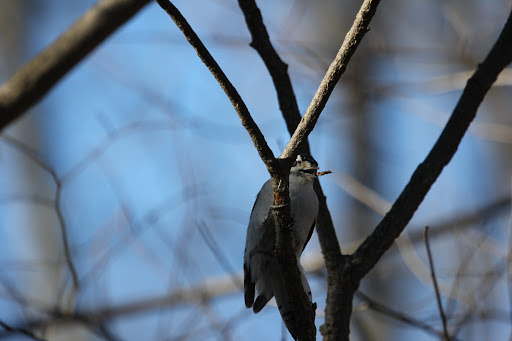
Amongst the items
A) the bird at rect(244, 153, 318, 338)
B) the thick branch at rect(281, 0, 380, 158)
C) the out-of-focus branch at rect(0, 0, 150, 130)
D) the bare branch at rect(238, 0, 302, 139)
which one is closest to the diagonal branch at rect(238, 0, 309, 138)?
the bare branch at rect(238, 0, 302, 139)

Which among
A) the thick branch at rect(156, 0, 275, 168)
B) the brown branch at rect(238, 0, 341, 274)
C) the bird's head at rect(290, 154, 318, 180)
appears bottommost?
the thick branch at rect(156, 0, 275, 168)

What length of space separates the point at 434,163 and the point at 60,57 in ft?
7.83

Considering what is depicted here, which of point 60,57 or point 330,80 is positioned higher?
point 60,57

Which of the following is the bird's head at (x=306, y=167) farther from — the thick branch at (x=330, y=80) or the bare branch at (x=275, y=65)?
the thick branch at (x=330, y=80)

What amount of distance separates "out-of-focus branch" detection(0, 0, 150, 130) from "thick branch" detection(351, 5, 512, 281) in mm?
2098

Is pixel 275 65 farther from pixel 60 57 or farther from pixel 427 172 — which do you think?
pixel 60 57

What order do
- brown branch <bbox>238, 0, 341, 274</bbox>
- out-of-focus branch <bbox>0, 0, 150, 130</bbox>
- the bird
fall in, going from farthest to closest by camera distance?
1. out-of-focus branch <bbox>0, 0, 150, 130</bbox>
2. brown branch <bbox>238, 0, 341, 274</bbox>
3. the bird

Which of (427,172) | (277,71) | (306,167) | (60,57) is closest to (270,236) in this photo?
(306,167)

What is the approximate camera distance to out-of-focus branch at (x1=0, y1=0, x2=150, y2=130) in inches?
138

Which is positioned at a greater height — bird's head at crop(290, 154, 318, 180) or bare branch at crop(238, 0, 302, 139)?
bare branch at crop(238, 0, 302, 139)

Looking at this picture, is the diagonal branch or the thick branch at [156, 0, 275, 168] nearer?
the thick branch at [156, 0, 275, 168]

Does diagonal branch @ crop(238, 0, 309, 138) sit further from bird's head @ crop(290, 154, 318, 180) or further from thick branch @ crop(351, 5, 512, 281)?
thick branch @ crop(351, 5, 512, 281)

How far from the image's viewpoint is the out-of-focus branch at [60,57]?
11.5 ft

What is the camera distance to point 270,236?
2.91 metres
